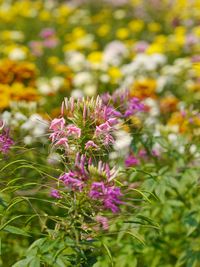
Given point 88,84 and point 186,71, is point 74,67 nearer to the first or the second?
point 88,84

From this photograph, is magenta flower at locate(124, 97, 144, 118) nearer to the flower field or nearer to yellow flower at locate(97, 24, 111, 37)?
the flower field

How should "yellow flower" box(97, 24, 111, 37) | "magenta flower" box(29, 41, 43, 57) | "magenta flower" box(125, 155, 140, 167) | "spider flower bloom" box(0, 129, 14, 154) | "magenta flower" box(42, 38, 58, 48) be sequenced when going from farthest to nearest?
"yellow flower" box(97, 24, 111, 37), "magenta flower" box(42, 38, 58, 48), "magenta flower" box(29, 41, 43, 57), "magenta flower" box(125, 155, 140, 167), "spider flower bloom" box(0, 129, 14, 154)

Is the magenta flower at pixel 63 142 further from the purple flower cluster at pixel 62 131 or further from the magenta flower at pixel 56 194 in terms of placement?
the magenta flower at pixel 56 194

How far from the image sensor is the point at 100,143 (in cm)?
177

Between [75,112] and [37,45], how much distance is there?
5.37 metres

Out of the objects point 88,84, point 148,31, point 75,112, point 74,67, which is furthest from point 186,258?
point 148,31

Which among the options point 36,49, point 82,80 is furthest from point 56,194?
point 36,49

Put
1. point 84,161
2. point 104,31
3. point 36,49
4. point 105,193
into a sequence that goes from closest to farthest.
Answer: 1. point 105,193
2. point 84,161
3. point 36,49
4. point 104,31

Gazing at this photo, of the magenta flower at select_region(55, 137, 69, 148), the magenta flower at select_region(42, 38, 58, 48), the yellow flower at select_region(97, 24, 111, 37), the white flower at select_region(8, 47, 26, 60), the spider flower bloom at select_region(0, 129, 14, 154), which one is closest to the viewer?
the magenta flower at select_region(55, 137, 69, 148)

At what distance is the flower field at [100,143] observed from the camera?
68.9 inches

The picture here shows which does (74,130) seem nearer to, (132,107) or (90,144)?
(90,144)

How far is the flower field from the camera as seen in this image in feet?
5.74

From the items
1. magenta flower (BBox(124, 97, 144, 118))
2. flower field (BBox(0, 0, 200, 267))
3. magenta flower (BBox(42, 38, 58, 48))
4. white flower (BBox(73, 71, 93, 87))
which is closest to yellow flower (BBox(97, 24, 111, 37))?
flower field (BBox(0, 0, 200, 267))

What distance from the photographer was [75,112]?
177cm
